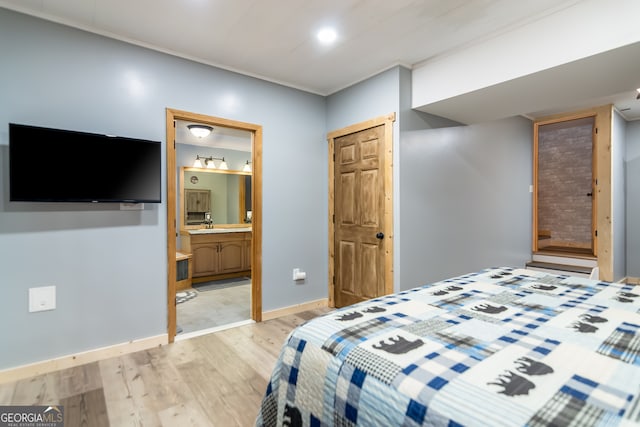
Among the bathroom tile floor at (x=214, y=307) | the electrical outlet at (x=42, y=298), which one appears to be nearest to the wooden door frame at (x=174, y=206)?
the bathroom tile floor at (x=214, y=307)

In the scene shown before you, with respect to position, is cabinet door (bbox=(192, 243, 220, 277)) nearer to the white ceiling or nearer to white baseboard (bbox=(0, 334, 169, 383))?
white baseboard (bbox=(0, 334, 169, 383))

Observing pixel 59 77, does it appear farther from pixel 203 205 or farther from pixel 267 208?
pixel 203 205

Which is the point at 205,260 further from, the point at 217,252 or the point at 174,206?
the point at 174,206

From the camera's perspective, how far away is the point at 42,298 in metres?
2.33

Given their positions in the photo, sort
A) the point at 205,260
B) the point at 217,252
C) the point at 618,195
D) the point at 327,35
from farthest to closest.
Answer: the point at 217,252 < the point at 205,260 < the point at 618,195 < the point at 327,35

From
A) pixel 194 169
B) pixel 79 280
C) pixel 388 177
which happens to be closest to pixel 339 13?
pixel 388 177

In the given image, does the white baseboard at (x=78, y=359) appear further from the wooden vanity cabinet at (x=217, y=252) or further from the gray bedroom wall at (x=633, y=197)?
the gray bedroom wall at (x=633, y=197)

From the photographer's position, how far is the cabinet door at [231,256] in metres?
5.47

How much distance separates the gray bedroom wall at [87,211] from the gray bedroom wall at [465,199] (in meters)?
1.85

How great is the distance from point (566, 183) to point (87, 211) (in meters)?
7.40

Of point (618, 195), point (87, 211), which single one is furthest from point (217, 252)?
point (618, 195)

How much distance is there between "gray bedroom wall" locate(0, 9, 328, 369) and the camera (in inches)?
88.4

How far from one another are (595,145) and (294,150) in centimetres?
440

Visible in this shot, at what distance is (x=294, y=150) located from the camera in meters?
3.65
